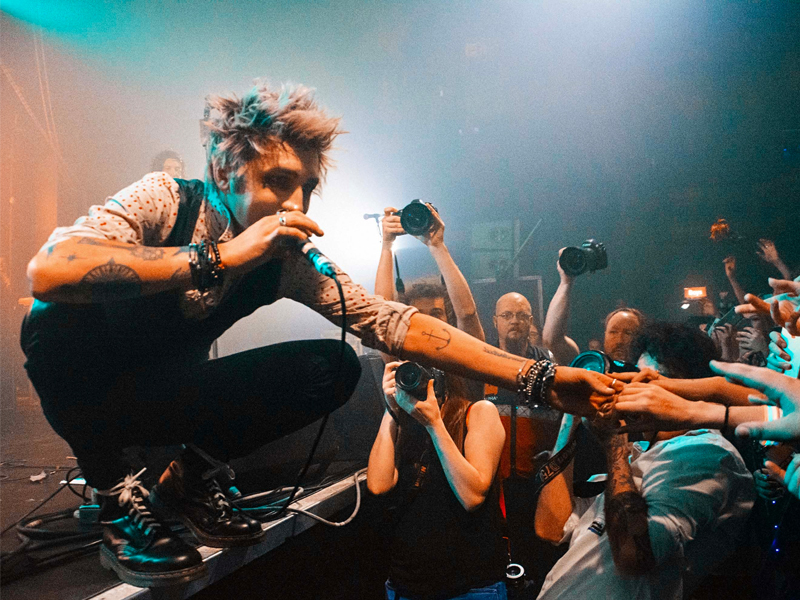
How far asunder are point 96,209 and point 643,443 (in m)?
1.57

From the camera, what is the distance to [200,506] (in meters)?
1.14

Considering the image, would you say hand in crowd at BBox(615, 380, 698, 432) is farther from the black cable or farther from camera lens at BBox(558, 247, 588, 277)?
the black cable

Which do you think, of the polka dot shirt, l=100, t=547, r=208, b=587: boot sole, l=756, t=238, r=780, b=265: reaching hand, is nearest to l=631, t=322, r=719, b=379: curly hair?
l=756, t=238, r=780, b=265: reaching hand

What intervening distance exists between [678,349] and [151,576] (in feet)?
5.04

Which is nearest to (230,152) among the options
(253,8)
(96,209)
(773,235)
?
(96,209)

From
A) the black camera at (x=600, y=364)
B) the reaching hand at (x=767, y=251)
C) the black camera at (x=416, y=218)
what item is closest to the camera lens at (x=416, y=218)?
the black camera at (x=416, y=218)

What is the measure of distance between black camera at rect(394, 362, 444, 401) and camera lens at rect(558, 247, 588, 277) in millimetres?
652

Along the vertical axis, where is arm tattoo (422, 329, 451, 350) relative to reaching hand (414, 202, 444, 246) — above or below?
below

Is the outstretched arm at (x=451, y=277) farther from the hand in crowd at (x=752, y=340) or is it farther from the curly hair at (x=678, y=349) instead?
the hand in crowd at (x=752, y=340)

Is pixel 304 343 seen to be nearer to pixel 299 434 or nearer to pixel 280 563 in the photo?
pixel 299 434

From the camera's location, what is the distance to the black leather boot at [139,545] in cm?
99

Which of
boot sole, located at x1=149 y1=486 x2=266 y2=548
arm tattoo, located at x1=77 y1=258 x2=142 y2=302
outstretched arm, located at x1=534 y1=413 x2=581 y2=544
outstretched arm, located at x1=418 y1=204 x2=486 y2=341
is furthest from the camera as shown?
outstretched arm, located at x1=418 y1=204 x2=486 y2=341

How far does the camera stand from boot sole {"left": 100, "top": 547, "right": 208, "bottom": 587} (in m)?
0.99

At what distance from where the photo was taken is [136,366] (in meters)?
1.10
